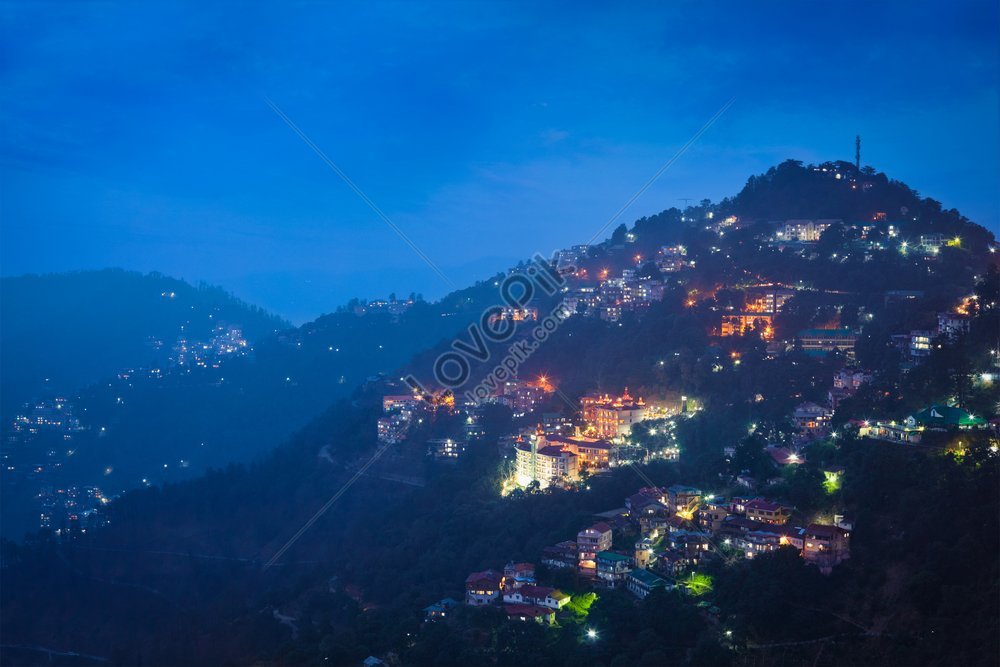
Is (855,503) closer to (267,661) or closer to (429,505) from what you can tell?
(267,661)

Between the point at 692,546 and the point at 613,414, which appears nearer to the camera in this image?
the point at 692,546

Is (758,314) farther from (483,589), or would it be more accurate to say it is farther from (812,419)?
(483,589)

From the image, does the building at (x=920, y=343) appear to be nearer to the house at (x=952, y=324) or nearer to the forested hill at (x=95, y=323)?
the house at (x=952, y=324)

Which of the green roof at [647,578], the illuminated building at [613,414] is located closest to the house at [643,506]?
the green roof at [647,578]

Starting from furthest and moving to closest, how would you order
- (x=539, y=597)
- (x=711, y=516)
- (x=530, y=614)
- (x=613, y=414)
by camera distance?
(x=613, y=414) → (x=711, y=516) → (x=539, y=597) → (x=530, y=614)

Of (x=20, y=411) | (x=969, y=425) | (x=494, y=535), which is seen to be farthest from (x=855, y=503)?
A: (x=20, y=411)

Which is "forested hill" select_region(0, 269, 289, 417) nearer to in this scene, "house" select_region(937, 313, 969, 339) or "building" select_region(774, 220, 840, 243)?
"building" select_region(774, 220, 840, 243)

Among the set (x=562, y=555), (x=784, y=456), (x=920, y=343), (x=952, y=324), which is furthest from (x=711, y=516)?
(x=952, y=324)
